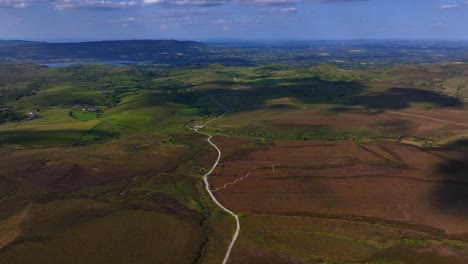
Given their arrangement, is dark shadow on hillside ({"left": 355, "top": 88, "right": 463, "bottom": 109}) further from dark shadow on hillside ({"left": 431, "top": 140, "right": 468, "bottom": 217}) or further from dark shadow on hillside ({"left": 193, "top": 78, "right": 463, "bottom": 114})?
dark shadow on hillside ({"left": 431, "top": 140, "right": 468, "bottom": 217})

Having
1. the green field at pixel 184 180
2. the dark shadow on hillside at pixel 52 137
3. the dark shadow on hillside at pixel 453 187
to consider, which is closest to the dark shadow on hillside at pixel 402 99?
the green field at pixel 184 180

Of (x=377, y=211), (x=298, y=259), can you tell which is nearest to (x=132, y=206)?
(x=298, y=259)

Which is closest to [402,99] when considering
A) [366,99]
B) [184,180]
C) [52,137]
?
[366,99]

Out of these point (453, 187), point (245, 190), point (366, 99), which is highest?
point (366, 99)

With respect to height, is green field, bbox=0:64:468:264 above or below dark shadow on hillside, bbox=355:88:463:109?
below

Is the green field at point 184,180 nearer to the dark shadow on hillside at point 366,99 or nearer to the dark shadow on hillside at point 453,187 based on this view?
the dark shadow on hillside at point 453,187

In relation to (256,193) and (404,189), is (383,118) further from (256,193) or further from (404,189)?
(256,193)

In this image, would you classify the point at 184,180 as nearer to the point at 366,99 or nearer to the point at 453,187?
the point at 453,187

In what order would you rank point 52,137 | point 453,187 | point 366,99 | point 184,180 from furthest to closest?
Result: point 366,99 < point 52,137 < point 184,180 < point 453,187

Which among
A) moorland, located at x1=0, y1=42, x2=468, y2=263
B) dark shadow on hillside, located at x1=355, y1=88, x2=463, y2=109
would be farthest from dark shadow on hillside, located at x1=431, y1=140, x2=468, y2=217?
dark shadow on hillside, located at x1=355, y1=88, x2=463, y2=109
